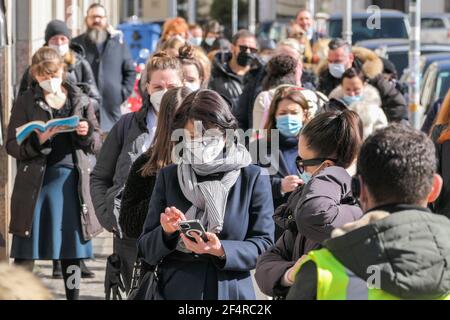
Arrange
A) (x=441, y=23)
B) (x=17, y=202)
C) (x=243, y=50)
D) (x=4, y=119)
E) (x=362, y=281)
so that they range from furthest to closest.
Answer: (x=441, y=23), (x=243, y=50), (x=4, y=119), (x=17, y=202), (x=362, y=281)

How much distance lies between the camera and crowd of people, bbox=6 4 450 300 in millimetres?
3248

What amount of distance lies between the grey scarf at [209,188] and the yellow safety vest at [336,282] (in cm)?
161

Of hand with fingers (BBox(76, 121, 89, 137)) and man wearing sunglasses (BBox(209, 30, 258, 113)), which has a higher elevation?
man wearing sunglasses (BBox(209, 30, 258, 113))

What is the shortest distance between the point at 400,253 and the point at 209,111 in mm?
1969

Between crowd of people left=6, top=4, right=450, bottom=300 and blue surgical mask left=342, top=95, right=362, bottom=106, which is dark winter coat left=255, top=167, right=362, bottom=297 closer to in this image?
crowd of people left=6, top=4, right=450, bottom=300

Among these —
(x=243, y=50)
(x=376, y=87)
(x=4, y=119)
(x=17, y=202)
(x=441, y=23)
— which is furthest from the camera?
(x=441, y=23)

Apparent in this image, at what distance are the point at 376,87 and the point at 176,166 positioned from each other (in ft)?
21.4

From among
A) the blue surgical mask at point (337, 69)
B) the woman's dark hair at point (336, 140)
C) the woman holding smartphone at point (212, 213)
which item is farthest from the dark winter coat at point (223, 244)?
the blue surgical mask at point (337, 69)

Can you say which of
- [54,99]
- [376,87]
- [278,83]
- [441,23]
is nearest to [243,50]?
[376,87]

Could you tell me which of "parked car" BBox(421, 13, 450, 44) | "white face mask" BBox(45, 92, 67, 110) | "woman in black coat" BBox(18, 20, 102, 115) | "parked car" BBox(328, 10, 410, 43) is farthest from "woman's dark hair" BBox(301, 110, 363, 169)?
"parked car" BBox(421, 13, 450, 44)

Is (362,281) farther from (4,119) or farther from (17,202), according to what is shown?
(4,119)

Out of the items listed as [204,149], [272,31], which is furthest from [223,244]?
[272,31]

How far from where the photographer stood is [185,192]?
4863 millimetres

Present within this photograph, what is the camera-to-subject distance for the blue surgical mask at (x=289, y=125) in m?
7.33
